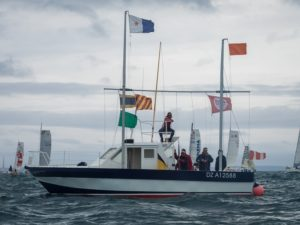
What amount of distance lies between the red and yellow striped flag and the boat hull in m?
3.55

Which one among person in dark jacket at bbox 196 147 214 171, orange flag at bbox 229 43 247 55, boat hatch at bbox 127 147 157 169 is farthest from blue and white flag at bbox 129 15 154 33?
person in dark jacket at bbox 196 147 214 171

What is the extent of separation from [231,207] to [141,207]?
3.36 m

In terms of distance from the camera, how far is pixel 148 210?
23.0 metres

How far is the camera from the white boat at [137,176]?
28.0 m

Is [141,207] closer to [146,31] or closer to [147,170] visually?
[147,170]

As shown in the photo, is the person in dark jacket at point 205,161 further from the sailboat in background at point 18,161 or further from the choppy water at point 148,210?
the sailboat in background at point 18,161

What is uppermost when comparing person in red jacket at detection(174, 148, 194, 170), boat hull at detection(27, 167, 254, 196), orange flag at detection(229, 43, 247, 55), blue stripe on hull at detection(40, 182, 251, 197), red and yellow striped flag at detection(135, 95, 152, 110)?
orange flag at detection(229, 43, 247, 55)

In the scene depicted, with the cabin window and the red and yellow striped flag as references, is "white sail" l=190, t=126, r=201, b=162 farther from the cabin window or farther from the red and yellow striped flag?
A: the cabin window

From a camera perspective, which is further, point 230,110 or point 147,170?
point 230,110

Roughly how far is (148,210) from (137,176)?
5026mm

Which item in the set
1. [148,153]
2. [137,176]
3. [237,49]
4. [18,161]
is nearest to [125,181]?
[137,176]

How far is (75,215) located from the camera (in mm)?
21500

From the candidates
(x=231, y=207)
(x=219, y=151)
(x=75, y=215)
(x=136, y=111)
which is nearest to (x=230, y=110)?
(x=219, y=151)

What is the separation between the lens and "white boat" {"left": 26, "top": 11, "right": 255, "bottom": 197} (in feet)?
91.9
